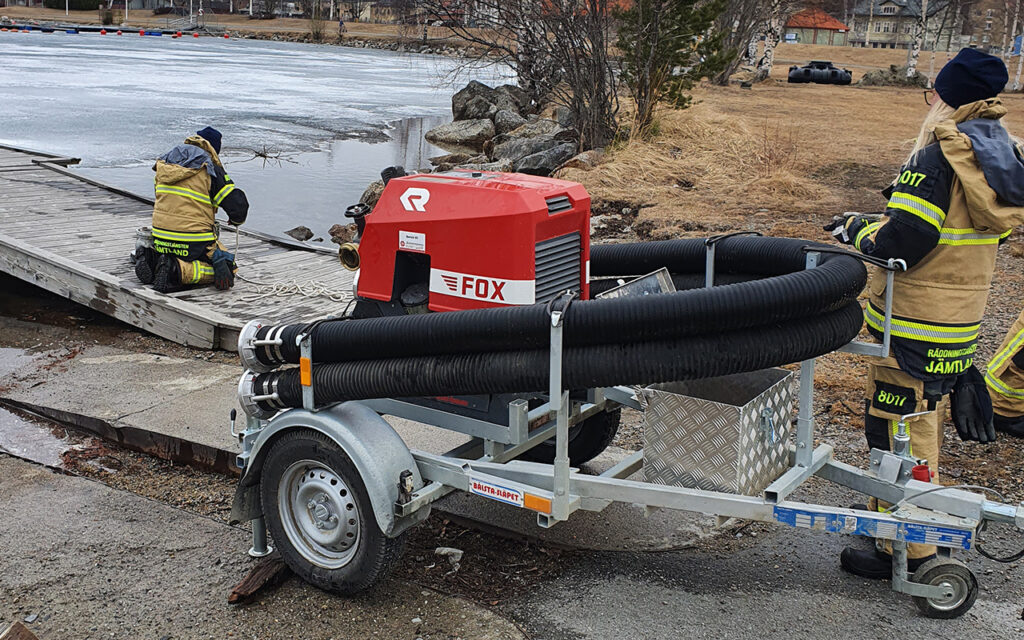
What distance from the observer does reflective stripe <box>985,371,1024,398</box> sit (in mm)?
5480

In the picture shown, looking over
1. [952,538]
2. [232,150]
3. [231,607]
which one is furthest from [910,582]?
[232,150]

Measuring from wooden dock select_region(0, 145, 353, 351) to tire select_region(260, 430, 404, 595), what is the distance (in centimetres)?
352

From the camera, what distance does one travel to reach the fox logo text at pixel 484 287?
12.5ft

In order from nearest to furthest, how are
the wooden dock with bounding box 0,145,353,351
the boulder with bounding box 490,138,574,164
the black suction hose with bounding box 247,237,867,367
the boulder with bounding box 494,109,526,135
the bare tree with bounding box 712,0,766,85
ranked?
the black suction hose with bounding box 247,237,867,367 → the wooden dock with bounding box 0,145,353,351 → the boulder with bounding box 490,138,574,164 → the boulder with bounding box 494,109,526,135 → the bare tree with bounding box 712,0,766,85

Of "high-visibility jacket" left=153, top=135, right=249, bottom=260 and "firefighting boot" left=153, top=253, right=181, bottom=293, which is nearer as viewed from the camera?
"high-visibility jacket" left=153, top=135, right=249, bottom=260

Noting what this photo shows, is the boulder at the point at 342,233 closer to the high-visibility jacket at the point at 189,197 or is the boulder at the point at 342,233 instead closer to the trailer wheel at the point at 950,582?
the high-visibility jacket at the point at 189,197

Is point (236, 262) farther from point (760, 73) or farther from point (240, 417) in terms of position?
point (760, 73)

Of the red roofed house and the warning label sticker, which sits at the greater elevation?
the red roofed house

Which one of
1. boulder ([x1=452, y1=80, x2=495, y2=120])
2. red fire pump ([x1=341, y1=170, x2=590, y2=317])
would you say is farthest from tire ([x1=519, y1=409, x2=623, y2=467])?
boulder ([x1=452, y1=80, x2=495, y2=120])

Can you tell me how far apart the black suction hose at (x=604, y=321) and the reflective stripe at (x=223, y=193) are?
439 cm

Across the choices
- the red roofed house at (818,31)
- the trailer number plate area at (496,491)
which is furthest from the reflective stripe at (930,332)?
the red roofed house at (818,31)

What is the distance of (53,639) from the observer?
12.5 feet

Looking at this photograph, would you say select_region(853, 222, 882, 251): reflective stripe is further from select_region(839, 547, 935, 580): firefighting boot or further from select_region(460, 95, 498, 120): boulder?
select_region(460, 95, 498, 120): boulder

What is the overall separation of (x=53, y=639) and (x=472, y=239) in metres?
Answer: 2.25
